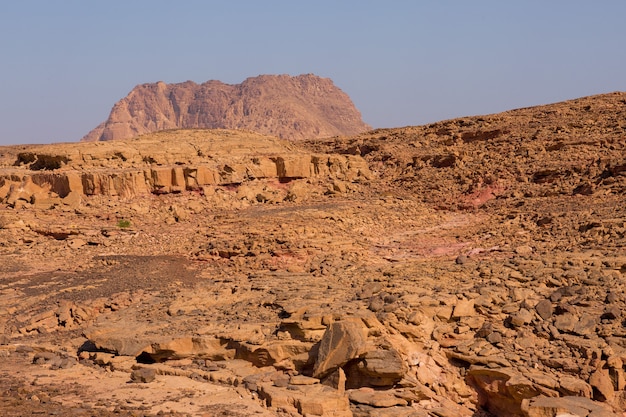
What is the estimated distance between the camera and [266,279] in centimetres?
1215

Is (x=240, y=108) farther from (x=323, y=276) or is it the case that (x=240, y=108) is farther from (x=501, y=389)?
(x=501, y=389)

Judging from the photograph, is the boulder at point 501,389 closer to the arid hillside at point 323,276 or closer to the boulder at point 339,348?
the arid hillside at point 323,276

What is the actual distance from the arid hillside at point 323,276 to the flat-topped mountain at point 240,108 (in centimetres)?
4347

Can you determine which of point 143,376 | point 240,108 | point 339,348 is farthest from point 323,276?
point 240,108

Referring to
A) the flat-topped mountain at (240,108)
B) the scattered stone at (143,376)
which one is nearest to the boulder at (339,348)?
the scattered stone at (143,376)

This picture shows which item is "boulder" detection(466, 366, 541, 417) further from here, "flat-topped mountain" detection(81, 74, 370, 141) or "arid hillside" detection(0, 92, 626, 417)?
"flat-topped mountain" detection(81, 74, 370, 141)

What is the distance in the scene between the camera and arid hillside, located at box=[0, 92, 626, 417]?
8398 mm

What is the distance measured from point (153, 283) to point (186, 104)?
6676 centimetres

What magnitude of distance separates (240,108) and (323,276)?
6078 cm

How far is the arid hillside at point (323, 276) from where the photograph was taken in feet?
27.6

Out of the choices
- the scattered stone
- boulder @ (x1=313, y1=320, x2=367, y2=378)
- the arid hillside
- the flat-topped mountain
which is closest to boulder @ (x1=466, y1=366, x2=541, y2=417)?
the arid hillside

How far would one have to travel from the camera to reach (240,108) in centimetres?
7144

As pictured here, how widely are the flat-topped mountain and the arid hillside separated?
43472mm

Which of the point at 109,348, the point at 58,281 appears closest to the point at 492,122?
the point at 58,281
